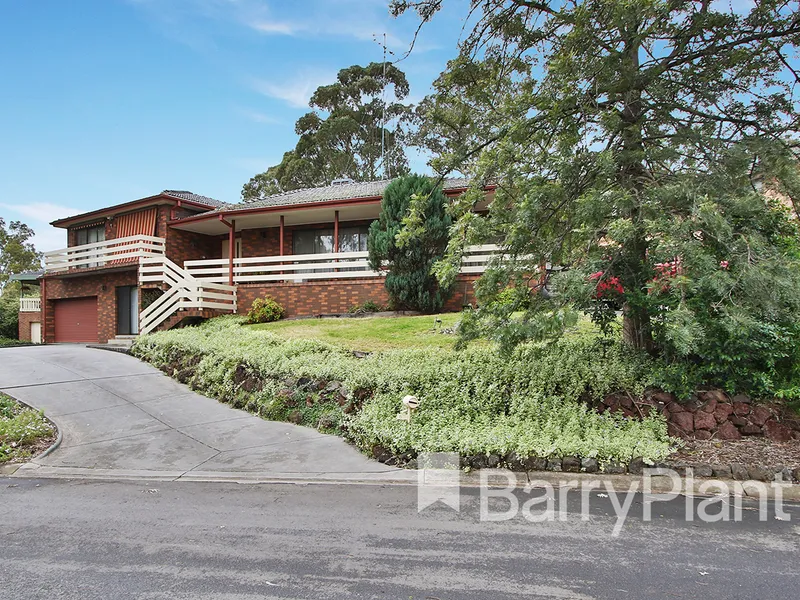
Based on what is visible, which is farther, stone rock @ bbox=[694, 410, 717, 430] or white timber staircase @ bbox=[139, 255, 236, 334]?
white timber staircase @ bbox=[139, 255, 236, 334]

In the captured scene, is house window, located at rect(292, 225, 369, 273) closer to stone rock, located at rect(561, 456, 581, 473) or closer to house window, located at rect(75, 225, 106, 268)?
house window, located at rect(75, 225, 106, 268)

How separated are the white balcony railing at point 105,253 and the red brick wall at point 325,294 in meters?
4.58

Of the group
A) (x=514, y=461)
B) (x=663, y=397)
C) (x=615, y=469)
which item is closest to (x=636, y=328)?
(x=663, y=397)

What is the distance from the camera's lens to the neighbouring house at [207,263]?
→ 572 inches

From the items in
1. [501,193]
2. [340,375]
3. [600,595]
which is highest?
[501,193]

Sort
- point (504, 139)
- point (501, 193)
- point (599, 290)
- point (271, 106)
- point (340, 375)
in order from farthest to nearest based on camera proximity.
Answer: point (271, 106) → point (340, 375) → point (501, 193) → point (504, 139) → point (599, 290)

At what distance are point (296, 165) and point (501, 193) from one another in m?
28.5

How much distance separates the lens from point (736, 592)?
276 centimetres

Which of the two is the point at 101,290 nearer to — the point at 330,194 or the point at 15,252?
the point at 330,194

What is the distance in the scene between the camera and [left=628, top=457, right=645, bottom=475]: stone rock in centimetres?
482

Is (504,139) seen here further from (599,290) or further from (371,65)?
(371,65)

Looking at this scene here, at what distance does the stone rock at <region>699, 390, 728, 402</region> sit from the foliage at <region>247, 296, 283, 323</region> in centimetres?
1134

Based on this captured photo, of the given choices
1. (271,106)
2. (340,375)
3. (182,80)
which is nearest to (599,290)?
(340,375)

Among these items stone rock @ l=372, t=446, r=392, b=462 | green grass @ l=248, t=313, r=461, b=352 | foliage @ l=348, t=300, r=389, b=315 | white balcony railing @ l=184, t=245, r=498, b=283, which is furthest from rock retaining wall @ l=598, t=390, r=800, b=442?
foliage @ l=348, t=300, r=389, b=315
